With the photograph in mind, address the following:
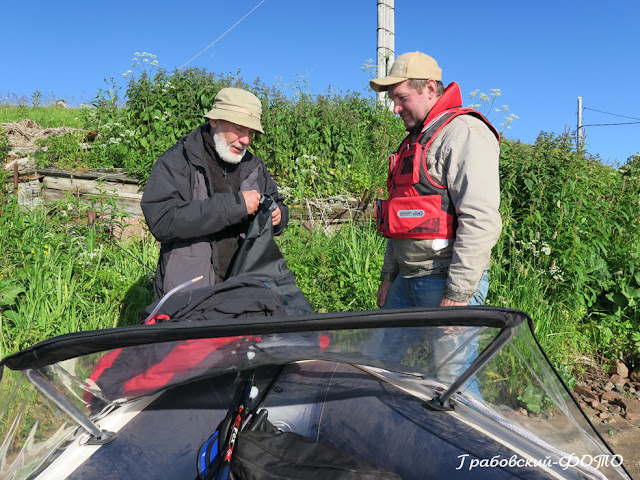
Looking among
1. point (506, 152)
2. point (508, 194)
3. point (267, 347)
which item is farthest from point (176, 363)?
point (506, 152)

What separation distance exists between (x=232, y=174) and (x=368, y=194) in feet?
10.8

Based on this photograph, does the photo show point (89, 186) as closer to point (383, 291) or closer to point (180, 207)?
point (180, 207)

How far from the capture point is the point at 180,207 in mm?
2709

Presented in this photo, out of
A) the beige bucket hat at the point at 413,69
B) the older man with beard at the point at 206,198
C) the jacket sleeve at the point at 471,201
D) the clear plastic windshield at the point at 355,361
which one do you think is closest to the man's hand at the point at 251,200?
the older man with beard at the point at 206,198

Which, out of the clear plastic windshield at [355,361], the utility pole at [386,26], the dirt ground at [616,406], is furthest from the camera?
the utility pole at [386,26]

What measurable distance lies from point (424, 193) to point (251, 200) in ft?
3.19

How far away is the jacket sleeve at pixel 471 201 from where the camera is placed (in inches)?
90.8

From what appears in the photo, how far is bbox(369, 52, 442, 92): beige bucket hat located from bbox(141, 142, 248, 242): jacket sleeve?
106 cm

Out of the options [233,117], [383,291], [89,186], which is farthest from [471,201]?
[89,186]

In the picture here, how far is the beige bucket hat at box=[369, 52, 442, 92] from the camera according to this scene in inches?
101

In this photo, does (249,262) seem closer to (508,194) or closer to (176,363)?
(176,363)

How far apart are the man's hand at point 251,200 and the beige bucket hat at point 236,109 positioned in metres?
0.38

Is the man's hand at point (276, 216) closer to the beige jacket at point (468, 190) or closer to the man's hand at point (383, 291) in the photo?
the man's hand at point (383, 291)

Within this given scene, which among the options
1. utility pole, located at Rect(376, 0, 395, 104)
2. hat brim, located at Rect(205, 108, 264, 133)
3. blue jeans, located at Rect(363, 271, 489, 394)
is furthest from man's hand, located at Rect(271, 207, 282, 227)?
utility pole, located at Rect(376, 0, 395, 104)
